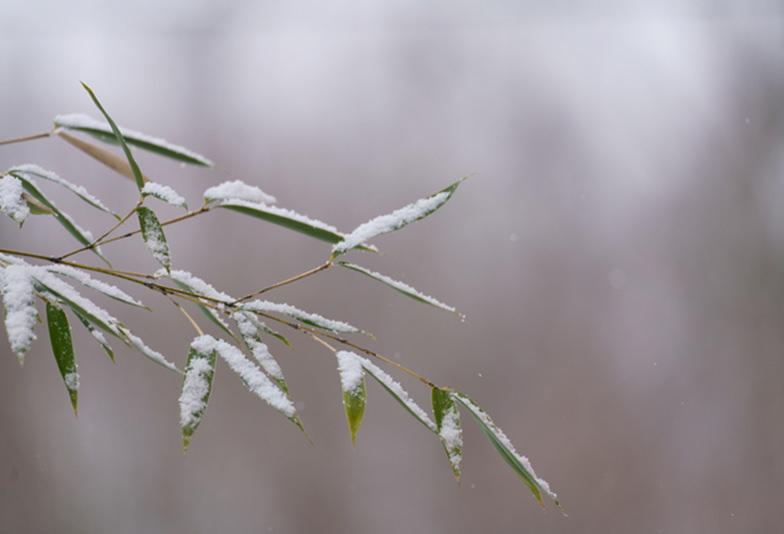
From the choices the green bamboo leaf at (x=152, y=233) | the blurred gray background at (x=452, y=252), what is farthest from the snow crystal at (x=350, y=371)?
the blurred gray background at (x=452, y=252)

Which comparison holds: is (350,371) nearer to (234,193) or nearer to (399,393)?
(399,393)

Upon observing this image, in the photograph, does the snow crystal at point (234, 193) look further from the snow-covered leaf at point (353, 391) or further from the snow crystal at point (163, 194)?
the snow-covered leaf at point (353, 391)

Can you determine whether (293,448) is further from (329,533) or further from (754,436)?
(754,436)

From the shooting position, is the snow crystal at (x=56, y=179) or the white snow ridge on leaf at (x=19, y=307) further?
the snow crystal at (x=56, y=179)

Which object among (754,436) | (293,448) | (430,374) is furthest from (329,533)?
(754,436)

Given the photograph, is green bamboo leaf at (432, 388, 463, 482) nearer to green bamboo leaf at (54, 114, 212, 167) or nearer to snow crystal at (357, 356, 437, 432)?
snow crystal at (357, 356, 437, 432)

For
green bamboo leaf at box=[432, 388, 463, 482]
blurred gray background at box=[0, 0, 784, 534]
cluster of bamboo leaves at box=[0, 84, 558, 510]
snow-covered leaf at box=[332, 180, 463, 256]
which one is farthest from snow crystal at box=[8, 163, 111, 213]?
blurred gray background at box=[0, 0, 784, 534]
